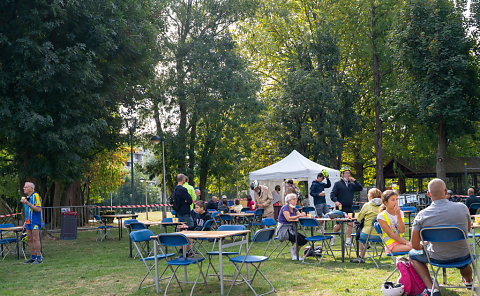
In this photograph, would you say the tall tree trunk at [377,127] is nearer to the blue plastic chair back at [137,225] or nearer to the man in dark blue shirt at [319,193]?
the man in dark blue shirt at [319,193]

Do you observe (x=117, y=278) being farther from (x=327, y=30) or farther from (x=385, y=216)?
(x=327, y=30)

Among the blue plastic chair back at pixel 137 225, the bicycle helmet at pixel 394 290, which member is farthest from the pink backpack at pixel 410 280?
the blue plastic chair back at pixel 137 225

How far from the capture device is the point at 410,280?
5789 millimetres

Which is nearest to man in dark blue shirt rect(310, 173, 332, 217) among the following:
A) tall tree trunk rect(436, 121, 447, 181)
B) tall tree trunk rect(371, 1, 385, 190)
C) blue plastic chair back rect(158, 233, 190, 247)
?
blue plastic chair back rect(158, 233, 190, 247)

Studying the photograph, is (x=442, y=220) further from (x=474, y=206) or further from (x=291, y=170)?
(x=291, y=170)

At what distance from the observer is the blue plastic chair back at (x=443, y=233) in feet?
16.9

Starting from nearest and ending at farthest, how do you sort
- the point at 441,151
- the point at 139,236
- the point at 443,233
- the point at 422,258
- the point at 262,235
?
the point at 443,233, the point at 422,258, the point at 262,235, the point at 139,236, the point at 441,151

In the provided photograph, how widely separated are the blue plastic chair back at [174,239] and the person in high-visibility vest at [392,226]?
106 inches

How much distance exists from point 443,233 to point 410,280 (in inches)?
36.1

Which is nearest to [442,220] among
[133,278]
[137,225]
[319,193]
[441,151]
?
[133,278]

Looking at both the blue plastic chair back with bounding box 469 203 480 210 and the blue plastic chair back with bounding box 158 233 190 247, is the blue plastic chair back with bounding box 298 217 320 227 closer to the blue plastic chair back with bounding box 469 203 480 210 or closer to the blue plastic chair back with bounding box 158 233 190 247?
the blue plastic chair back with bounding box 158 233 190 247

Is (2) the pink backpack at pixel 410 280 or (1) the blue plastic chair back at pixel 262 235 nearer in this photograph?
(2) the pink backpack at pixel 410 280

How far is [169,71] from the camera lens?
25797 millimetres

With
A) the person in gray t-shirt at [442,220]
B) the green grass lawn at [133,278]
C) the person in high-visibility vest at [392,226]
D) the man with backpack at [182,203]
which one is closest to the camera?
the person in gray t-shirt at [442,220]
